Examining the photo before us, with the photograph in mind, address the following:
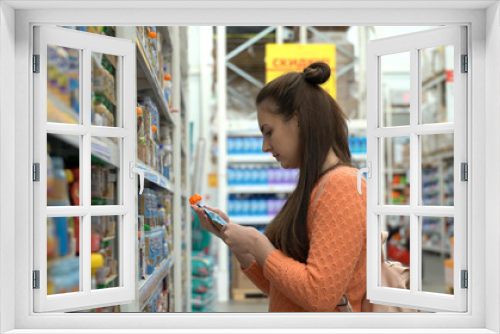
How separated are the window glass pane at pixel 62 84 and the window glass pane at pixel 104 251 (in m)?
0.47

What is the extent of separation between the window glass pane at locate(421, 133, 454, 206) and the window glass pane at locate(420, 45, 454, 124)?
1.80ft

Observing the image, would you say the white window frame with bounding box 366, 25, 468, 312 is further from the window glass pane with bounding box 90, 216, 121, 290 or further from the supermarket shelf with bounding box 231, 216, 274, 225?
the supermarket shelf with bounding box 231, 216, 274, 225

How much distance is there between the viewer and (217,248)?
7.14 metres

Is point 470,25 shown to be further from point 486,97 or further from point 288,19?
point 288,19

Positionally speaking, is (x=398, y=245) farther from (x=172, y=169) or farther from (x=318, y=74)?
(x=318, y=74)

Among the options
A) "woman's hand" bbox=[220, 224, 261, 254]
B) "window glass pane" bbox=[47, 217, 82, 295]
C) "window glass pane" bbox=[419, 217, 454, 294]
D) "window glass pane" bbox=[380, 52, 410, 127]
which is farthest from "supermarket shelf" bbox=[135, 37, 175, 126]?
"window glass pane" bbox=[380, 52, 410, 127]

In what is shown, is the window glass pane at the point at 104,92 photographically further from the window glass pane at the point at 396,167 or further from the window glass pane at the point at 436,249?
the window glass pane at the point at 396,167

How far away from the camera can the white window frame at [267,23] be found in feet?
4.79

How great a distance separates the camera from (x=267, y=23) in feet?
5.06

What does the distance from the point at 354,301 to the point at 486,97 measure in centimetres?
76

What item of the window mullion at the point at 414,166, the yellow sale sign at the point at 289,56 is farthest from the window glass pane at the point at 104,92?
the yellow sale sign at the point at 289,56

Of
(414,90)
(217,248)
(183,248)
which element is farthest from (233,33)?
(414,90)

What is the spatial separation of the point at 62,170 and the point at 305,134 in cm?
87

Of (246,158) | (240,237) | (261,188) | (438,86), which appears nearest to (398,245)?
(438,86)
